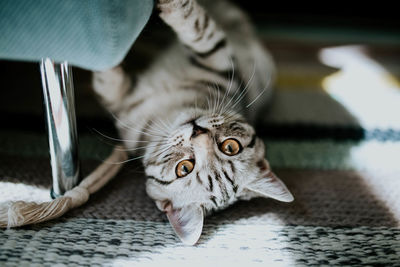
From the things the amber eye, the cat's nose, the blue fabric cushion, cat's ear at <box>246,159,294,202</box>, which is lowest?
cat's ear at <box>246,159,294,202</box>

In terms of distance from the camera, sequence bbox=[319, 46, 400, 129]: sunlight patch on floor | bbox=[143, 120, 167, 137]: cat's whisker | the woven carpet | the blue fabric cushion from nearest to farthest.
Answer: the blue fabric cushion, the woven carpet, bbox=[143, 120, 167, 137]: cat's whisker, bbox=[319, 46, 400, 129]: sunlight patch on floor

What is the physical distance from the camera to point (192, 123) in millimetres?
1032

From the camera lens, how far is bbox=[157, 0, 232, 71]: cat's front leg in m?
1.02

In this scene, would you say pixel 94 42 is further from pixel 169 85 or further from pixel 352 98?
pixel 352 98

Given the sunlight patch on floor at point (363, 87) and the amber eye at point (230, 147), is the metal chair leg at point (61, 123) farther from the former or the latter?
the sunlight patch on floor at point (363, 87)

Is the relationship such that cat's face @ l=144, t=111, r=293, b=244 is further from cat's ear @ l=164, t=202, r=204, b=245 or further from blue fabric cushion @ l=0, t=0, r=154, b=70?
blue fabric cushion @ l=0, t=0, r=154, b=70

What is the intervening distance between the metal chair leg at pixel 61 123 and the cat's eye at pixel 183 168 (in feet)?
0.94

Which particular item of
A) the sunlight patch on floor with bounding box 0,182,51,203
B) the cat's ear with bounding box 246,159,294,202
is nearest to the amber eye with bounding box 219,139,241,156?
the cat's ear with bounding box 246,159,294,202

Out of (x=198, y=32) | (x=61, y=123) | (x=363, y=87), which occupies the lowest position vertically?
(x=61, y=123)

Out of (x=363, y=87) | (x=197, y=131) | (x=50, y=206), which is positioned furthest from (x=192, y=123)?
(x=363, y=87)

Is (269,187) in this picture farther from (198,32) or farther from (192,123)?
(198,32)

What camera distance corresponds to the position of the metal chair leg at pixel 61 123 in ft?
2.90

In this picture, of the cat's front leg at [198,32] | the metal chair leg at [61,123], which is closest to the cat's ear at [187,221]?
the metal chair leg at [61,123]

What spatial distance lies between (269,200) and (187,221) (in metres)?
0.31
